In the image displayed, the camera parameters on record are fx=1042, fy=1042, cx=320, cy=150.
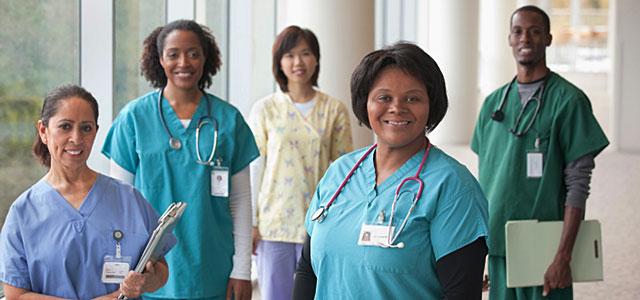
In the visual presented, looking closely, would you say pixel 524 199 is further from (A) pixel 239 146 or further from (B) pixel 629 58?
(B) pixel 629 58

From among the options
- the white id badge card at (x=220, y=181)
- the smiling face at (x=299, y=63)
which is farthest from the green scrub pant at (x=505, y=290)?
the smiling face at (x=299, y=63)

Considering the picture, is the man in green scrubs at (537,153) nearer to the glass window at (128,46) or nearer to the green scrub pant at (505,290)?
the green scrub pant at (505,290)

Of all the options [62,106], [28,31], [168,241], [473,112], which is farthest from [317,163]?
[473,112]

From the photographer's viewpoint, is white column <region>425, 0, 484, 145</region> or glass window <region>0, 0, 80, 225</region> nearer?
glass window <region>0, 0, 80, 225</region>

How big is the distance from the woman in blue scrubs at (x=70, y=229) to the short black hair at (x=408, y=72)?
0.73m

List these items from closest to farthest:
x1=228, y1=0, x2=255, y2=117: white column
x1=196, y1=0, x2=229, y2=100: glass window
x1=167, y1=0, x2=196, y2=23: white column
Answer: x1=167, y1=0, x2=196, y2=23: white column < x1=196, y1=0, x2=229, y2=100: glass window < x1=228, y1=0, x2=255, y2=117: white column

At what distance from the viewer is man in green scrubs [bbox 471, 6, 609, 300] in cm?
374

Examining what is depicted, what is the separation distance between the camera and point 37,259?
2.61 meters

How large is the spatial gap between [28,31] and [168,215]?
1.82 metres

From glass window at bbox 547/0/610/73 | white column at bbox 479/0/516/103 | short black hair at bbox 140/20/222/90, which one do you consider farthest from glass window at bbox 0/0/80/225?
glass window at bbox 547/0/610/73

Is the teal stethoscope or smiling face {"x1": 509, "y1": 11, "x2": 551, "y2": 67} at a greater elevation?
smiling face {"x1": 509, "y1": 11, "x2": 551, "y2": 67}

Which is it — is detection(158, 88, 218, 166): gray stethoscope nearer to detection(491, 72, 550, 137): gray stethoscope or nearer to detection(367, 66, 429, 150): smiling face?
detection(491, 72, 550, 137): gray stethoscope

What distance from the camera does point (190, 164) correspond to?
353 cm

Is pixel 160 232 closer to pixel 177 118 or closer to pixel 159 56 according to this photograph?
pixel 177 118
